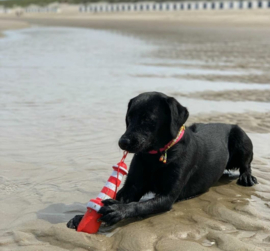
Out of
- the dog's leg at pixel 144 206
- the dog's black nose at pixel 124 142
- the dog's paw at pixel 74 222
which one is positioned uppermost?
the dog's black nose at pixel 124 142

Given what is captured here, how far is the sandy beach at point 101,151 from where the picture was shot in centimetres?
367

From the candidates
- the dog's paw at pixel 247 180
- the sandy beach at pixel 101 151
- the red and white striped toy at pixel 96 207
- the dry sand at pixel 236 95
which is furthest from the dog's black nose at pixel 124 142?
the dry sand at pixel 236 95

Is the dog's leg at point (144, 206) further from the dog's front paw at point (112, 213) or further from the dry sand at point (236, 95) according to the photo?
the dry sand at point (236, 95)

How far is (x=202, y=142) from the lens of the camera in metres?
4.75

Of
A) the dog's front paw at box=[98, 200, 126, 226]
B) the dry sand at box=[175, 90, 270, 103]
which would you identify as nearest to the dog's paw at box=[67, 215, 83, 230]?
the dog's front paw at box=[98, 200, 126, 226]

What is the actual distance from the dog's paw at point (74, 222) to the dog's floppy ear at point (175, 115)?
110cm

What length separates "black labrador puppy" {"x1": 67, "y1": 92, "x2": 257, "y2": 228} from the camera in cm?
388

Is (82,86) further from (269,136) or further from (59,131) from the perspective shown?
(269,136)

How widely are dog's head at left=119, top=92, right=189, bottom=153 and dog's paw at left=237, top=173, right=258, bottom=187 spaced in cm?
129

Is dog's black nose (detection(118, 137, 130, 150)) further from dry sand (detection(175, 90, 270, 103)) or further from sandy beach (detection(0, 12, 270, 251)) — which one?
dry sand (detection(175, 90, 270, 103))

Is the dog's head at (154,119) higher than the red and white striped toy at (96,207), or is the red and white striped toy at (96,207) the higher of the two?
the dog's head at (154,119)

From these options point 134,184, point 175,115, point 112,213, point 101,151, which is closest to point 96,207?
point 112,213

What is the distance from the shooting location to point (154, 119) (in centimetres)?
406

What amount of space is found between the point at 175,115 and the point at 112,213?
3.46 ft
